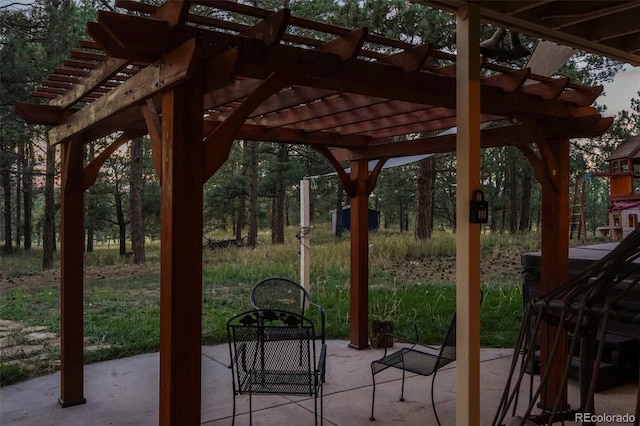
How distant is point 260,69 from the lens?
2.33 meters

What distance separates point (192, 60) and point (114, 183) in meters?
16.2

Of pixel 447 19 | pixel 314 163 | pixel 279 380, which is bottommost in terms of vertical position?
pixel 279 380

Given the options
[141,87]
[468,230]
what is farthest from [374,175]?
[141,87]

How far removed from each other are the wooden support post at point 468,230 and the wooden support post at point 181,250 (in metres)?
1.29

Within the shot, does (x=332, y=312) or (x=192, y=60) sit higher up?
(x=192, y=60)

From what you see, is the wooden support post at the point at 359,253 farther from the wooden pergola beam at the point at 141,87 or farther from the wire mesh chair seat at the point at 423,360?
the wooden pergola beam at the point at 141,87

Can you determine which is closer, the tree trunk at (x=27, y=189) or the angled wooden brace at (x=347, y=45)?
the angled wooden brace at (x=347, y=45)

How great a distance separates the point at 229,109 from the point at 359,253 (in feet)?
6.59

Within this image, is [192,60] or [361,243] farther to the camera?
[361,243]

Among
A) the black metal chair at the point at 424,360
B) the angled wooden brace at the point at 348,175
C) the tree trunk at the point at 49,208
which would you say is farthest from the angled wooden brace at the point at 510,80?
the tree trunk at the point at 49,208

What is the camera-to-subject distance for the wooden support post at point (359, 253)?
17.1 ft

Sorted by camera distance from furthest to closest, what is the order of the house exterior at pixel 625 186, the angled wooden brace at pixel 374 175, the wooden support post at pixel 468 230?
1. the house exterior at pixel 625 186
2. the angled wooden brace at pixel 374 175
3. the wooden support post at pixel 468 230

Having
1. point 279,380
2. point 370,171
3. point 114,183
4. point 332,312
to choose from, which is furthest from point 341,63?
point 114,183

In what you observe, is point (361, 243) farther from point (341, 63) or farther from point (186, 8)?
point (186, 8)
